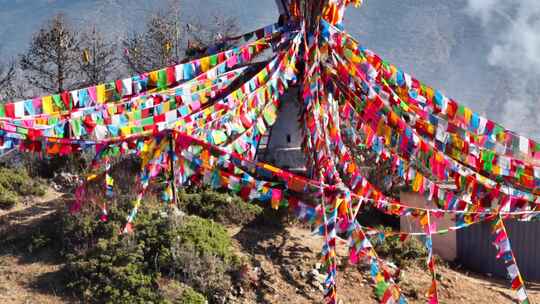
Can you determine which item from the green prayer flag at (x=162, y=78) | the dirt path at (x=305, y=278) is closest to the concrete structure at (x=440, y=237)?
the dirt path at (x=305, y=278)

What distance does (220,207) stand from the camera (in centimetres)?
1200

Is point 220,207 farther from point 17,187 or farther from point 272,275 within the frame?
point 17,187

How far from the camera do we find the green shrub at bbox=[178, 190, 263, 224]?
38.8ft

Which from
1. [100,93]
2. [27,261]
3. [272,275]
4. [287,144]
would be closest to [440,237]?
[287,144]

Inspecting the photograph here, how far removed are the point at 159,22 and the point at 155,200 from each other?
48.5ft

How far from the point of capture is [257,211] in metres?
12.0

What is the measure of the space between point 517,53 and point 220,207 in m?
53.6

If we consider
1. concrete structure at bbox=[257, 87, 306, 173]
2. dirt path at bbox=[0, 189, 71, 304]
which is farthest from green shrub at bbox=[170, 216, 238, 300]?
concrete structure at bbox=[257, 87, 306, 173]

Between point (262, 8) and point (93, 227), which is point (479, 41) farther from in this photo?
point (93, 227)

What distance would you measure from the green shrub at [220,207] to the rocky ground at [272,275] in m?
0.30

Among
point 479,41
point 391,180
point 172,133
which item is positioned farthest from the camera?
point 479,41

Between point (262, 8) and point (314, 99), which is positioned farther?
point (262, 8)

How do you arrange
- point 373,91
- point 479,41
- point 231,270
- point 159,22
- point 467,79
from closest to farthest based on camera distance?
1. point 231,270
2. point 373,91
3. point 159,22
4. point 467,79
5. point 479,41

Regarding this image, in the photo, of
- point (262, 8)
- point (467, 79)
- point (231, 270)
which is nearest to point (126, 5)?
point (262, 8)
